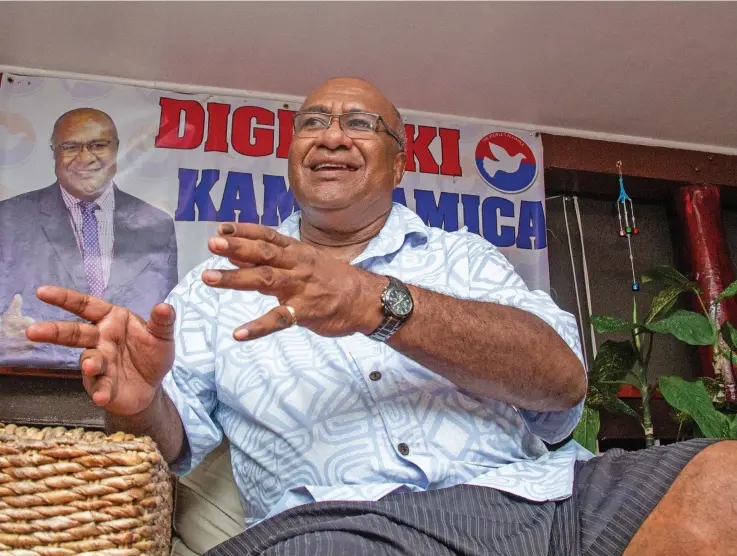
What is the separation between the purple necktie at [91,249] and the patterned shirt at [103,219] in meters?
0.01

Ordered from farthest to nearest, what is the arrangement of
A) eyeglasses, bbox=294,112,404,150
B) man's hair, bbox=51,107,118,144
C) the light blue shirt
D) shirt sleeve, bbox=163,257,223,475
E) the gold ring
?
man's hair, bbox=51,107,118,144, eyeglasses, bbox=294,112,404,150, shirt sleeve, bbox=163,257,223,475, the light blue shirt, the gold ring

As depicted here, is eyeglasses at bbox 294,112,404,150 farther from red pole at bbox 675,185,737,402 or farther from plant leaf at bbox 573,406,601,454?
red pole at bbox 675,185,737,402

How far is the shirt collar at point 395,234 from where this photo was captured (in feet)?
4.49

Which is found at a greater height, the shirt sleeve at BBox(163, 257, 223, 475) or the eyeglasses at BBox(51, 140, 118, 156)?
the eyeglasses at BBox(51, 140, 118, 156)

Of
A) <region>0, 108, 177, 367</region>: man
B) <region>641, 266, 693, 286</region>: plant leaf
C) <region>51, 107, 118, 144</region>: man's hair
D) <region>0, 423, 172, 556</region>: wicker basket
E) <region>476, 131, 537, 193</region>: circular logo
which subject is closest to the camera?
<region>0, 423, 172, 556</region>: wicker basket

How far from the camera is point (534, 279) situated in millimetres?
2648

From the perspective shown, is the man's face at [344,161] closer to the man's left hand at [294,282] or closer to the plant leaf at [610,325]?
the man's left hand at [294,282]

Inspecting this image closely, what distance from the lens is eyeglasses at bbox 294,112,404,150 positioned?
61.3 inches

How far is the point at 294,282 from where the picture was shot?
0.84 meters

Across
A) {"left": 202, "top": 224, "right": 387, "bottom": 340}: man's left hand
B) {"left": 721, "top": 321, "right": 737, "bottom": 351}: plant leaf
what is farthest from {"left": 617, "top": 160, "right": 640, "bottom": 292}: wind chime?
{"left": 202, "top": 224, "right": 387, "bottom": 340}: man's left hand

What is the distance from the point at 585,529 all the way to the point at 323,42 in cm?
198

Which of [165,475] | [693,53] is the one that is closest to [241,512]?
[165,475]

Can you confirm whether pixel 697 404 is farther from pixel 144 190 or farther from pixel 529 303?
pixel 144 190

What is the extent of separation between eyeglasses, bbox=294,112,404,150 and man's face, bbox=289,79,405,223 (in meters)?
0.01
